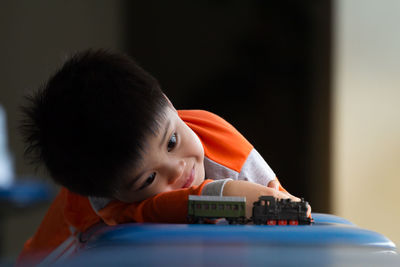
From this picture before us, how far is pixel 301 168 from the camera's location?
280cm

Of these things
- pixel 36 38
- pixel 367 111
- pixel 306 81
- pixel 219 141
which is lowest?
pixel 367 111

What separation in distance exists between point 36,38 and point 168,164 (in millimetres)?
2893

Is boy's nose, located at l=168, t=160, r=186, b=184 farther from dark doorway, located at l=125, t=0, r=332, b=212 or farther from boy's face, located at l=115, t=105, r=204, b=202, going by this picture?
dark doorway, located at l=125, t=0, r=332, b=212

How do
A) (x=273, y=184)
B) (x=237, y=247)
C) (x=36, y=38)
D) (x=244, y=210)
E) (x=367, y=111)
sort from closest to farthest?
(x=237, y=247) < (x=244, y=210) < (x=273, y=184) < (x=367, y=111) < (x=36, y=38)

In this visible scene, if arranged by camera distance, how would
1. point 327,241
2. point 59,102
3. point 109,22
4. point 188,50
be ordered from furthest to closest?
point 109,22
point 188,50
point 59,102
point 327,241

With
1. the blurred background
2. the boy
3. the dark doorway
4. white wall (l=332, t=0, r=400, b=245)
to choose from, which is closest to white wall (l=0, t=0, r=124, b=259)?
the blurred background

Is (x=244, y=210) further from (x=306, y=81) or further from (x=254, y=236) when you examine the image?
(x=306, y=81)

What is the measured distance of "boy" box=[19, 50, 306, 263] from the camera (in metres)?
0.54

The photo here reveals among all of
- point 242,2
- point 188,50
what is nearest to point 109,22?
point 188,50

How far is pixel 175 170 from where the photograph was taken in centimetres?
59

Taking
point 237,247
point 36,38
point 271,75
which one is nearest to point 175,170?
point 237,247

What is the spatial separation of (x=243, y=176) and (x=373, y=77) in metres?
2.33

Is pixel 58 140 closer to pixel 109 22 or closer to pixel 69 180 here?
pixel 69 180

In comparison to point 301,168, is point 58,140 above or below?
above
